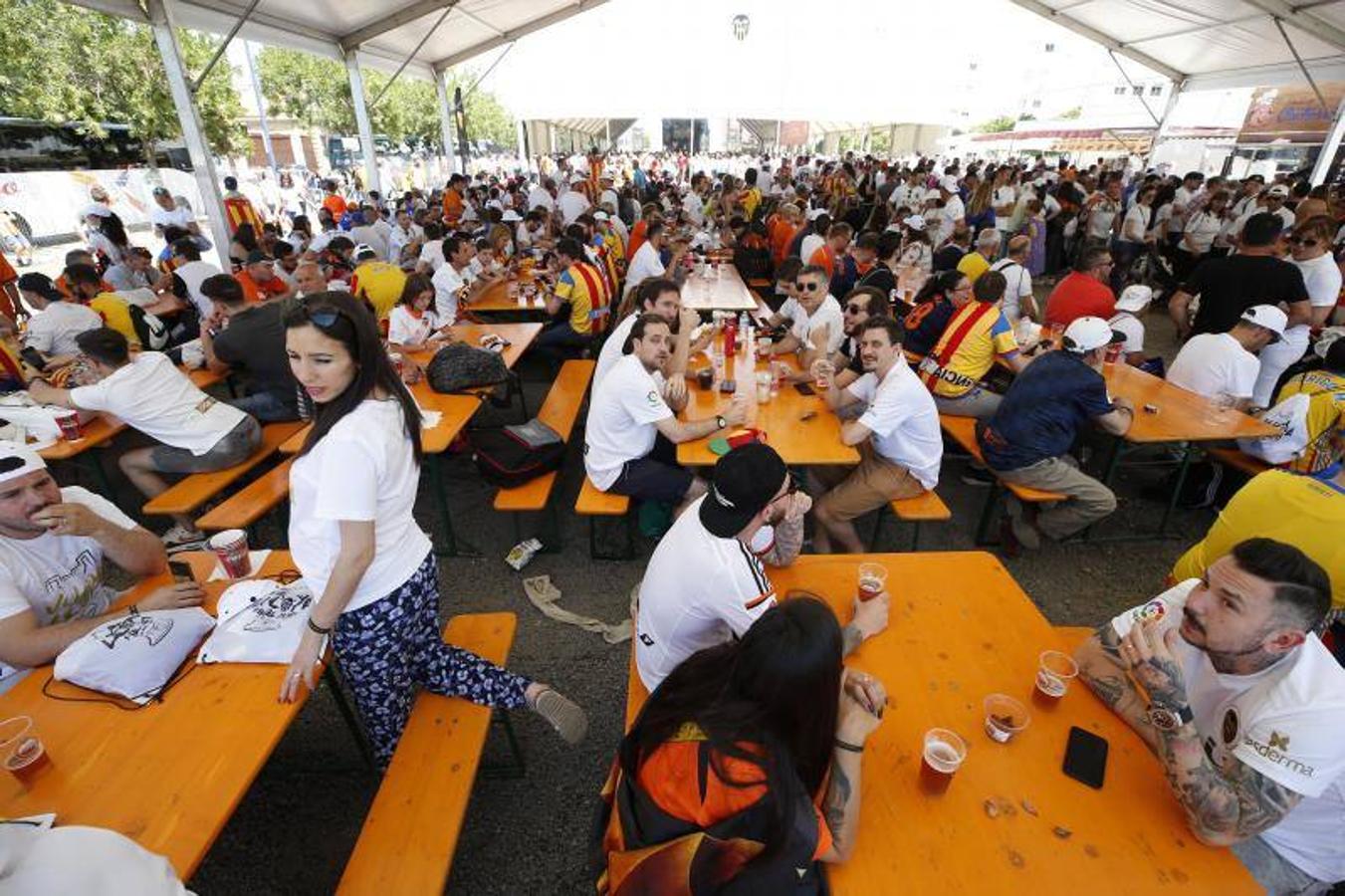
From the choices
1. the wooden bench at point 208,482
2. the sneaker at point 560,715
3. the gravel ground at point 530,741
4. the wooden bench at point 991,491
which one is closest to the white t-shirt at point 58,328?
the wooden bench at point 208,482

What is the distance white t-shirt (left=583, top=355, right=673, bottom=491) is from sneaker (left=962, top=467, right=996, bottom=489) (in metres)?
2.90

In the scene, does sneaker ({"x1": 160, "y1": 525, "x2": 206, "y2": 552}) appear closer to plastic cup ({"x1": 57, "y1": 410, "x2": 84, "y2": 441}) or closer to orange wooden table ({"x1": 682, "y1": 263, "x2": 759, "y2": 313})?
plastic cup ({"x1": 57, "y1": 410, "x2": 84, "y2": 441})

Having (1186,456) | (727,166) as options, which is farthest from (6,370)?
(727,166)

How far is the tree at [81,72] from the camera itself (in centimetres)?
1438

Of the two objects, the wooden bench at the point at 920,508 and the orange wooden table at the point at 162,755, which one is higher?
the orange wooden table at the point at 162,755

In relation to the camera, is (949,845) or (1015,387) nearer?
(949,845)

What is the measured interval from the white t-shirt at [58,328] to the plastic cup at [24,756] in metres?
4.75

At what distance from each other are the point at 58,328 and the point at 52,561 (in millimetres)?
4161

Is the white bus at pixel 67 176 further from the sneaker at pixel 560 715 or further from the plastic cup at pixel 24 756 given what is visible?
the sneaker at pixel 560 715

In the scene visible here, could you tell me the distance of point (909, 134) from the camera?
1400 inches

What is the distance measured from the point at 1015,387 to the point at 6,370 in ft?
23.2

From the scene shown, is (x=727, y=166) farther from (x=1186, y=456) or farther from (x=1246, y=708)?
(x=1246, y=708)

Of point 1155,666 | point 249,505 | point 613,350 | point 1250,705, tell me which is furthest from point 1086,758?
point 249,505

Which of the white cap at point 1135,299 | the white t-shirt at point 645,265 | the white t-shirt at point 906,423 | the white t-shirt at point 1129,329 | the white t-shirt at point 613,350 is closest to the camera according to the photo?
the white t-shirt at point 906,423
